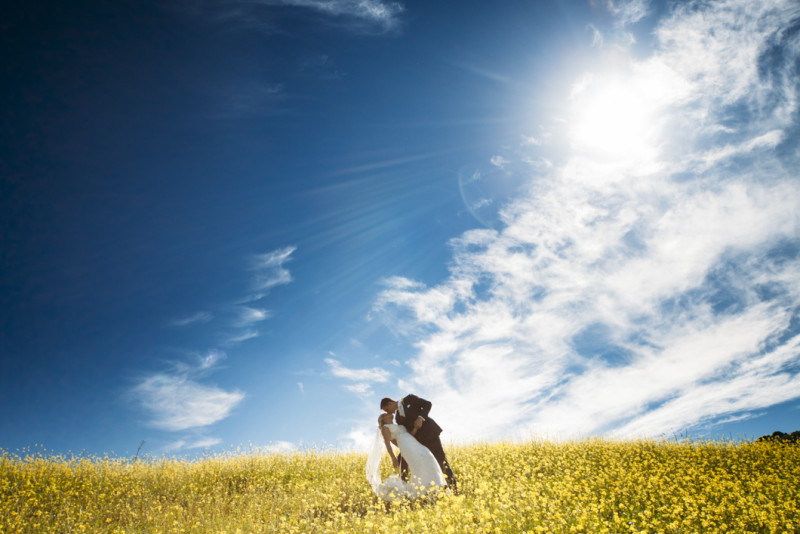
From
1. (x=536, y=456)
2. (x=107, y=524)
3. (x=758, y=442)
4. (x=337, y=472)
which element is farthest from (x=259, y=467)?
(x=758, y=442)

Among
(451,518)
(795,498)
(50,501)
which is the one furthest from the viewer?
(50,501)

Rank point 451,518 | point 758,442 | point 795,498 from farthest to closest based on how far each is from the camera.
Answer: point 758,442, point 795,498, point 451,518

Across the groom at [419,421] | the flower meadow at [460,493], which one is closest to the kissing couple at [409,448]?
the groom at [419,421]

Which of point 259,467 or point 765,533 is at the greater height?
point 259,467

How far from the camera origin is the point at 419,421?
416 inches

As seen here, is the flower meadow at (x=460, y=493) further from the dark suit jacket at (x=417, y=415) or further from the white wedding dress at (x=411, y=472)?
the dark suit jacket at (x=417, y=415)

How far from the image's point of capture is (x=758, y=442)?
1681 cm

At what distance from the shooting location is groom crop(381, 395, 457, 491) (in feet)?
35.1

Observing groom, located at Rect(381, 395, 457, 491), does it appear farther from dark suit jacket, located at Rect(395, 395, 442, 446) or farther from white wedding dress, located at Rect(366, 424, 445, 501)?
white wedding dress, located at Rect(366, 424, 445, 501)

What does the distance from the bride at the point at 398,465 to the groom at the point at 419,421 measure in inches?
7.7

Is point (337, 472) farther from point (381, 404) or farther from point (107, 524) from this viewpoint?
point (107, 524)

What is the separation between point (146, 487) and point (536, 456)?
38.6 feet

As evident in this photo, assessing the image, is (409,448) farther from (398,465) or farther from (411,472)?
(398,465)

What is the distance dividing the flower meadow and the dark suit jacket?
1.33 metres
